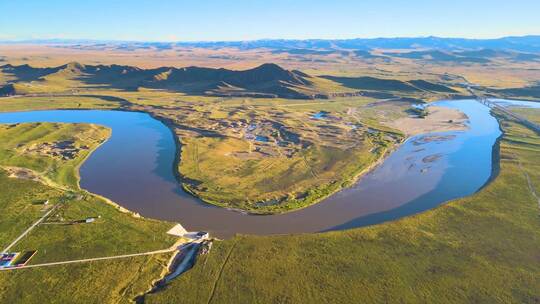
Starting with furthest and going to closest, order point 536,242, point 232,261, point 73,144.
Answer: point 73,144, point 536,242, point 232,261

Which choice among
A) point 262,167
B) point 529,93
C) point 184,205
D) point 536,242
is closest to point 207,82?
point 262,167

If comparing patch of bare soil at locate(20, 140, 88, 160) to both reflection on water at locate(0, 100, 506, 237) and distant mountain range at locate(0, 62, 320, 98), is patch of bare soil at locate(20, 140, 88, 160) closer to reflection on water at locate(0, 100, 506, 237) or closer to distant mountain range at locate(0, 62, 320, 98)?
reflection on water at locate(0, 100, 506, 237)

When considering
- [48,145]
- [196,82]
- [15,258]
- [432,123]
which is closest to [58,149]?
[48,145]

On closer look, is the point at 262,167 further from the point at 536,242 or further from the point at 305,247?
the point at 536,242

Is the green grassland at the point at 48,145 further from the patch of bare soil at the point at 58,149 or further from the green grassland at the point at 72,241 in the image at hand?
the green grassland at the point at 72,241

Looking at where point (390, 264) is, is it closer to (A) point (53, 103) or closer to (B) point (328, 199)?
(B) point (328, 199)

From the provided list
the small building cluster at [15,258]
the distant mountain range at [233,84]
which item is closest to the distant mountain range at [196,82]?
the distant mountain range at [233,84]
